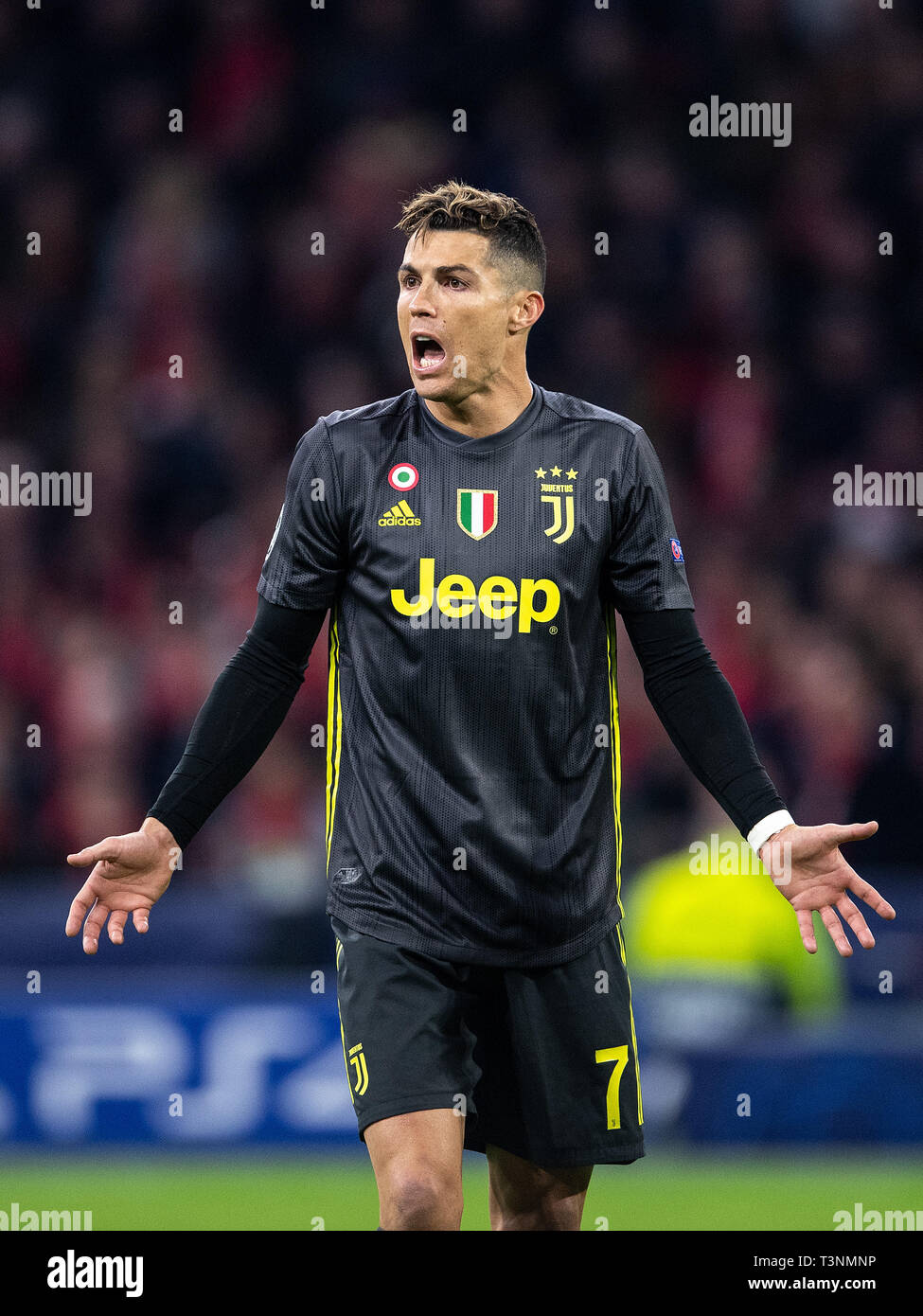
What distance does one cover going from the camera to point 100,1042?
6555mm

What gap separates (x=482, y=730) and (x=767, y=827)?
0.62 metres

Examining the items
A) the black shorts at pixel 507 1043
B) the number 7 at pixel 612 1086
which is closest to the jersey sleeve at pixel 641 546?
the black shorts at pixel 507 1043

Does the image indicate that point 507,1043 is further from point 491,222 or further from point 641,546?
point 491,222

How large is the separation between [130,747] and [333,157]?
3.92 meters

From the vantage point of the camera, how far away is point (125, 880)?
3.68m

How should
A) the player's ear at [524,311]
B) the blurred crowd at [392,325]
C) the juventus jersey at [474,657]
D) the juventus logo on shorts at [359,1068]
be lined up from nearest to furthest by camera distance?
the juventus logo on shorts at [359,1068], the juventus jersey at [474,657], the player's ear at [524,311], the blurred crowd at [392,325]

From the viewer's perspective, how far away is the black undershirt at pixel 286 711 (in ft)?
12.4

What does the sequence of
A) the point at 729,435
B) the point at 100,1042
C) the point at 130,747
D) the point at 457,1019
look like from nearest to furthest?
the point at 457,1019 < the point at 100,1042 < the point at 130,747 < the point at 729,435

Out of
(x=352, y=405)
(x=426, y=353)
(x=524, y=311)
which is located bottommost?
(x=426, y=353)

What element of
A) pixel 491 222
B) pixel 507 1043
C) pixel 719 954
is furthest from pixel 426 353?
pixel 719 954

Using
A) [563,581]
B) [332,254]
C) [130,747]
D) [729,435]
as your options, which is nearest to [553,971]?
[563,581]

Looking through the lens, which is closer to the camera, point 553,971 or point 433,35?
point 553,971

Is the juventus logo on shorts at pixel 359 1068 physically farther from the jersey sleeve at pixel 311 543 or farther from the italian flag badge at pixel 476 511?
the italian flag badge at pixel 476 511

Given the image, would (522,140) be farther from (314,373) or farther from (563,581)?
(563,581)
